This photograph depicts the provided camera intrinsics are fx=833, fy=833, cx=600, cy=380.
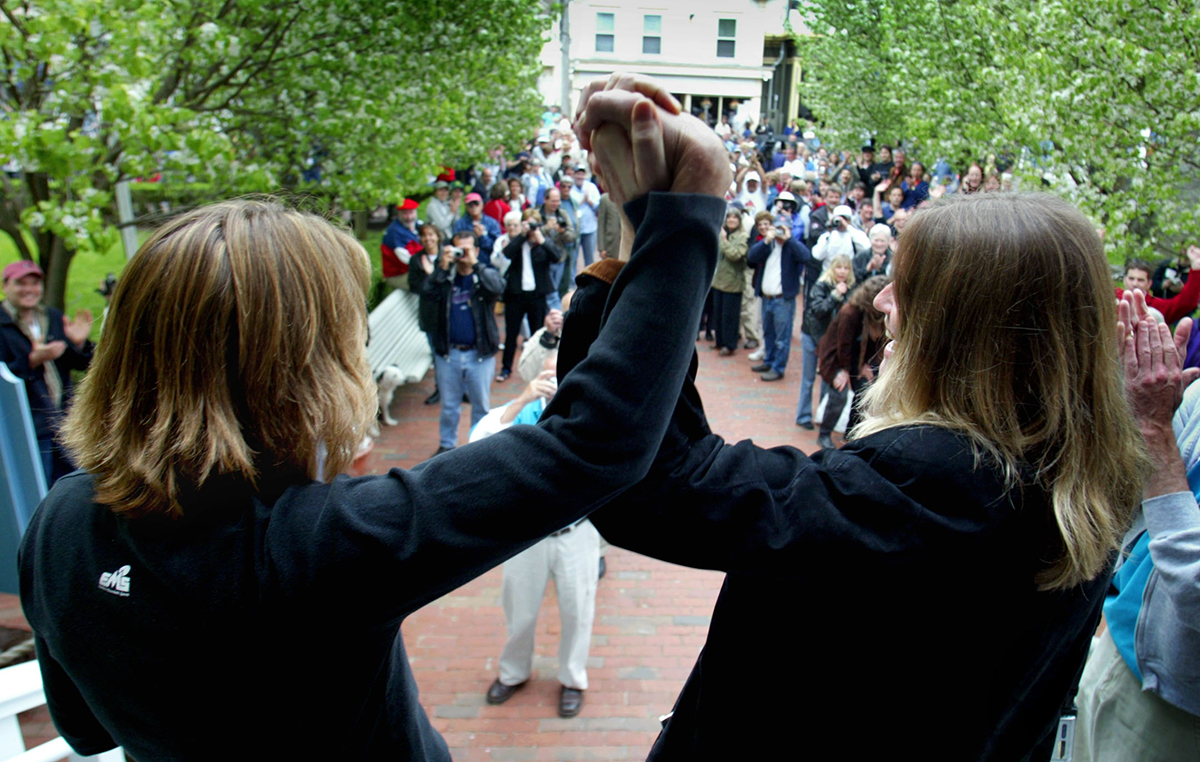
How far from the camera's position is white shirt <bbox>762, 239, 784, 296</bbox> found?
981 cm

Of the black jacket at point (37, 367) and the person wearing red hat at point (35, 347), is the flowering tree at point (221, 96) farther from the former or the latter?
the black jacket at point (37, 367)

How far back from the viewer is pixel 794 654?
1311 mm

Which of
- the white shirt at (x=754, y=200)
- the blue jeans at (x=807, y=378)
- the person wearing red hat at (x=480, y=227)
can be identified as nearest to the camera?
the blue jeans at (x=807, y=378)

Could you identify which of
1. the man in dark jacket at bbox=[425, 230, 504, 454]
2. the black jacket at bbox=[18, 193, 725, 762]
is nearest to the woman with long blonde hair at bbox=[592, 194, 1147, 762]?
the black jacket at bbox=[18, 193, 725, 762]

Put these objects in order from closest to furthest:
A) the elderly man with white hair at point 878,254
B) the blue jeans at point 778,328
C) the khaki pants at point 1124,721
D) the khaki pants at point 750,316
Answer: the khaki pants at point 1124,721 → the elderly man with white hair at point 878,254 → the blue jeans at point 778,328 → the khaki pants at point 750,316

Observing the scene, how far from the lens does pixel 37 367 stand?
5.07m

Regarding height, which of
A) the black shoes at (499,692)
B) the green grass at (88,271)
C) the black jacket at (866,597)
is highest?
the black jacket at (866,597)

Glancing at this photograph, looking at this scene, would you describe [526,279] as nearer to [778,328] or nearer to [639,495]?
[778,328]

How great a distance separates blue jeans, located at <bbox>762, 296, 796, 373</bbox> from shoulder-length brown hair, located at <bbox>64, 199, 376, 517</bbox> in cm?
916

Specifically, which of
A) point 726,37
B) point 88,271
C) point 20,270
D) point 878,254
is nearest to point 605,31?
point 726,37

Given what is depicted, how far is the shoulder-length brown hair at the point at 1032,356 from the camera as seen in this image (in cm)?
125

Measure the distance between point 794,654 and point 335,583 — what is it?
715mm

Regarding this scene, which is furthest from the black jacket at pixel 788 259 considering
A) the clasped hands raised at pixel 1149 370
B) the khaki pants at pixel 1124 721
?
the clasped hands raised at pixel 1149 370

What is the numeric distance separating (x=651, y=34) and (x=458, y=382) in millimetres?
30641
